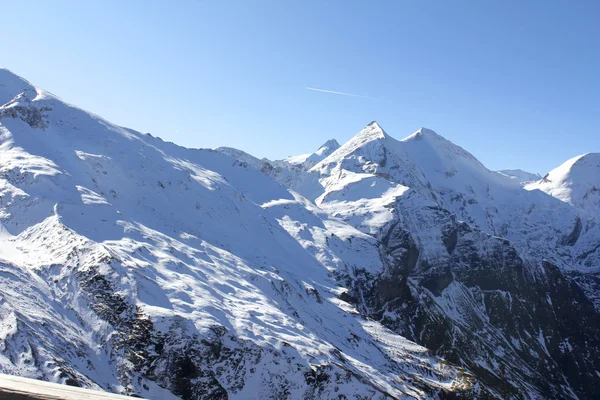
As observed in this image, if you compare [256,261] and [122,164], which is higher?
[122,164]

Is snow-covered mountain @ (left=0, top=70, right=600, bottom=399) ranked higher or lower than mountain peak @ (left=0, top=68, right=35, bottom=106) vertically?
lower

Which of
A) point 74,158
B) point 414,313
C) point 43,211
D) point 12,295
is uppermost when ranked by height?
point 74,158

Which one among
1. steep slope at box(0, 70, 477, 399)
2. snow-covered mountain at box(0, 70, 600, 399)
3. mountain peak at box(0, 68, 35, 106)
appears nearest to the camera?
steep slope at box(0, 70, 477, 399)

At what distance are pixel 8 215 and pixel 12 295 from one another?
3076cm

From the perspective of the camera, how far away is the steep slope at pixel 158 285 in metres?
54.2

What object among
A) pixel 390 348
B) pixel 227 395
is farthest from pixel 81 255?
pixel 390 348

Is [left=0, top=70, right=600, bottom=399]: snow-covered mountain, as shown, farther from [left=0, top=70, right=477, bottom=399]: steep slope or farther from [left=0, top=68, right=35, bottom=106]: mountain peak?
[left=0, top=68, right=35, bottom=106]: mountain peak

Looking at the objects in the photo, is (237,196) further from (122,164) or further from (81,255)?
(81,255)

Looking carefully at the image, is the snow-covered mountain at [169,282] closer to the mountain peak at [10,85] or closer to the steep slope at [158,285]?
the steep slope at [158,285]

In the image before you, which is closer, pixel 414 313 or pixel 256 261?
pixel 256 261

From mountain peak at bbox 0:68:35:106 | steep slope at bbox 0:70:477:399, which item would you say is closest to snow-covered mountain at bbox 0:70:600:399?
steep slope at bbox 0:70:477:399

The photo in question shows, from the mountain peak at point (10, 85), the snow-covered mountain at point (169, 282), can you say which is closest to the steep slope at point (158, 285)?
the snow-covered mountain at point (169, 282)

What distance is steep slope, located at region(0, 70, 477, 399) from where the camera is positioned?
54.2 metres

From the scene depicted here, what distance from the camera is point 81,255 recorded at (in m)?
67.9
